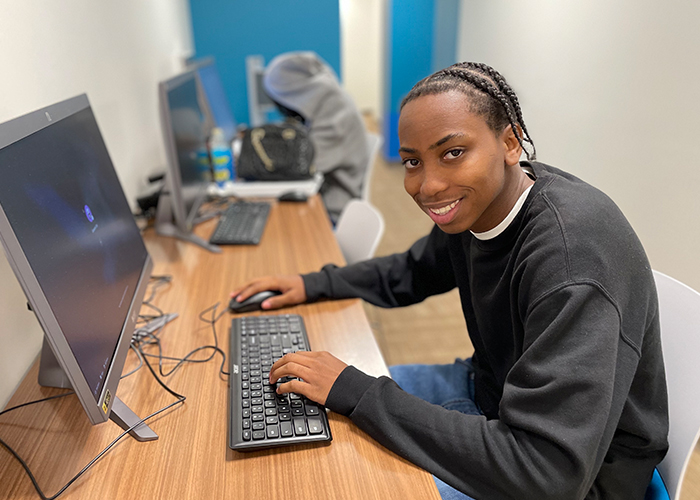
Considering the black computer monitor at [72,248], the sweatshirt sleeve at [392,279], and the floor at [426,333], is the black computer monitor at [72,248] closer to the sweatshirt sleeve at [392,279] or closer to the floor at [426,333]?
the sweatshirt sleeve at [392,279]

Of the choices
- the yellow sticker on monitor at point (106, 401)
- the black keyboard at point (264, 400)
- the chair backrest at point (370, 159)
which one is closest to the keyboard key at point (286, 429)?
the black keyboard at point (264, 400)

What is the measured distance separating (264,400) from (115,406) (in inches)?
9.5

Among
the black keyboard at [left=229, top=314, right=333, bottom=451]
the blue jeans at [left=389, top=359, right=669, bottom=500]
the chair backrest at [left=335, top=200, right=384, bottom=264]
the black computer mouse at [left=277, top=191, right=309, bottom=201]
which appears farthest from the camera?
the black computer mouse at [left=277, top=191, right=309, bottom=201]

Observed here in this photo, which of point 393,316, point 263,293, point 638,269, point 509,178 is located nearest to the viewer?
point 638,269

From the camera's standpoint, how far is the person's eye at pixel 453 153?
75cm

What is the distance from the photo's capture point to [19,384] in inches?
35.6

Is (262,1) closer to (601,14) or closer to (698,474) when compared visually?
(601,14)

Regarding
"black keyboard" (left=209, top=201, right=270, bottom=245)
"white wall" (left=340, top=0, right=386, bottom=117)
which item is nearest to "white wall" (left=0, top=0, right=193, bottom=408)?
"black keyboard" (left=209, top=201, right=270, bottom=245)

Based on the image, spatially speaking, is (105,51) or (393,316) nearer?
(105,51)

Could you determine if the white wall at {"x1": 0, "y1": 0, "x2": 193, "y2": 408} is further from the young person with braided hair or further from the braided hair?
the braided hair

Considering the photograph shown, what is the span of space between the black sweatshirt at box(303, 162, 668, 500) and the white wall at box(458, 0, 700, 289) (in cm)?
103

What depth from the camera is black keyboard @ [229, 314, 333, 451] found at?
0.74 metres

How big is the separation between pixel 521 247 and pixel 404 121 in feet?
0.90

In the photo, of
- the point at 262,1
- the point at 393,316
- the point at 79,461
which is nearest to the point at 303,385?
the point at 79,461
